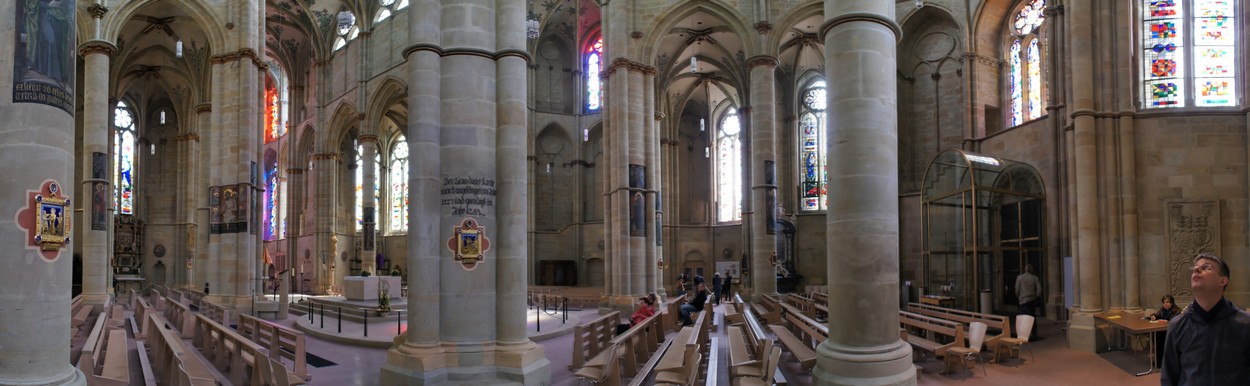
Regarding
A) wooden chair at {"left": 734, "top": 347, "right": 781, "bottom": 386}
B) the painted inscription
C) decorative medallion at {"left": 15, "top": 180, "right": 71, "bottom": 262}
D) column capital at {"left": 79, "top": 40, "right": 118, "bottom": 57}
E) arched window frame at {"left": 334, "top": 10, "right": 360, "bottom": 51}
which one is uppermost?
arched window frame at {"left": 334, "top": 10, "right": 360, "bottom": 51}

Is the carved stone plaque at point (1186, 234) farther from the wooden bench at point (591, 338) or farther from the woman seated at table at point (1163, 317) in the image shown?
the wooden bench at point (591, 338)

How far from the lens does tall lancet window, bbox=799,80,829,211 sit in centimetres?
3434

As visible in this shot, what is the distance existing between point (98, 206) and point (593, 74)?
22017mm

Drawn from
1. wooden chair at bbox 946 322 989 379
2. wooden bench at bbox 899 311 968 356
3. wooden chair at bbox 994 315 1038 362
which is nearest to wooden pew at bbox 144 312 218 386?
wooden bench at bbox 899 311 968 356

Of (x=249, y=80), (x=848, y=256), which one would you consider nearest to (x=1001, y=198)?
(x=848, y=256)

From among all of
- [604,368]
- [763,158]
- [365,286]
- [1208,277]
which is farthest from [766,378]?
[763,158]

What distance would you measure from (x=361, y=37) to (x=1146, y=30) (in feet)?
101

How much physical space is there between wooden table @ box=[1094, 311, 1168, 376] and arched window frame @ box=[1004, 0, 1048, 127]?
37.5 feet

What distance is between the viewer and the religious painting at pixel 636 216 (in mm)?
23625

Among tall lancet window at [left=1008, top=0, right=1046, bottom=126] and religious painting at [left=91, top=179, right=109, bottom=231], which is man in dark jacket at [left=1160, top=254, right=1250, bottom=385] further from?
religious painting at [left=91, top=179, right=109, bottom=231]

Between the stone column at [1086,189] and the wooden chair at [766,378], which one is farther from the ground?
the stone column at [1086,189]

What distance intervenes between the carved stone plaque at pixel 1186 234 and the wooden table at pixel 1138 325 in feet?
5.10

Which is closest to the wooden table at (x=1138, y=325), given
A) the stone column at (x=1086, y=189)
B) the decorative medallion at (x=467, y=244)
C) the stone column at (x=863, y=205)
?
the stone column at (x=1086, y=189)

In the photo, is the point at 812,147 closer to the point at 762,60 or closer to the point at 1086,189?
the point at 762,60
